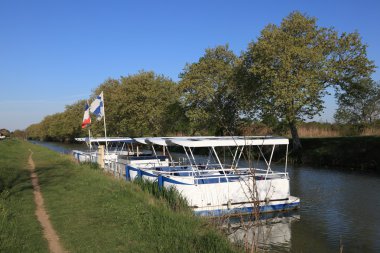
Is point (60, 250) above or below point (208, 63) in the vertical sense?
below

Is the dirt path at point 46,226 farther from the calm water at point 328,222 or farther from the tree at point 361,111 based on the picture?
the tree at point 361,111

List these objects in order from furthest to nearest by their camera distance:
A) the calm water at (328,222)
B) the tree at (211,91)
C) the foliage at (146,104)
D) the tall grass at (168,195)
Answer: the foliage at (146,104) → the tree at (211,91) → the tall grass at (168,195) → the calm water at (328,222)

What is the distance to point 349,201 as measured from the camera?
62.5 feet

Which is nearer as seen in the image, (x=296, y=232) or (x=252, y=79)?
(x=296, y=232)

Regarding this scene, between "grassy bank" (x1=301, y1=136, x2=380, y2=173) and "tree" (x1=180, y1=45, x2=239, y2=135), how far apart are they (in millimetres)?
12677

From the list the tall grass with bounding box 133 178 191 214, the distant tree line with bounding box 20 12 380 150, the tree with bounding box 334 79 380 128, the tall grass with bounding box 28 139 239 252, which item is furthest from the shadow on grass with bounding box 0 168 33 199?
the tree with bounding box 334 79 380 128

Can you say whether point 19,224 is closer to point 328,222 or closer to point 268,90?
point 328,222

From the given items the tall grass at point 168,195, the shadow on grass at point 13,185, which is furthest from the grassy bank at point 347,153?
the shadow on grass at point 13,185

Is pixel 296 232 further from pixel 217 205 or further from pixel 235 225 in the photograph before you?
pixel 217 205

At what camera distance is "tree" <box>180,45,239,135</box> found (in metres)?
47.9

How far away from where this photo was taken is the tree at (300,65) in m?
33.8

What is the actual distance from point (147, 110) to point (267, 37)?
68.4 feet

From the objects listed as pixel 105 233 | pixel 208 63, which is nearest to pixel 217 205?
pixel 105 233

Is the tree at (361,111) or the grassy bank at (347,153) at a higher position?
the tree at (361,111)
